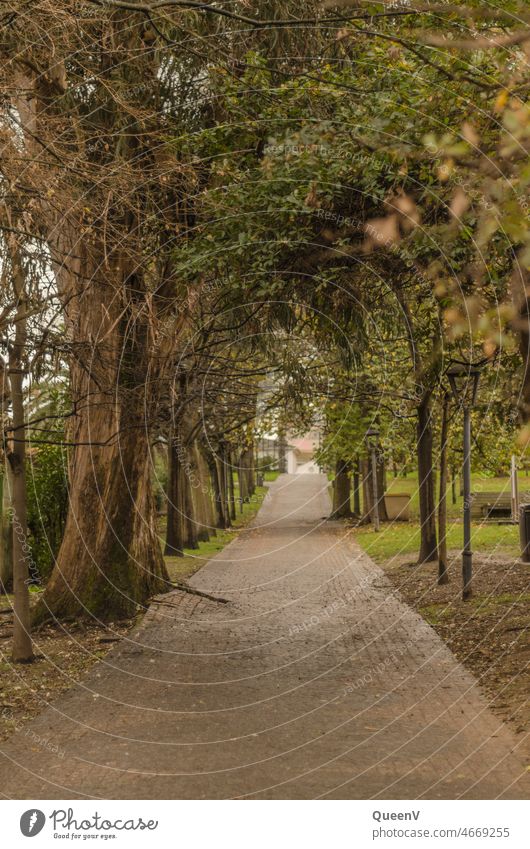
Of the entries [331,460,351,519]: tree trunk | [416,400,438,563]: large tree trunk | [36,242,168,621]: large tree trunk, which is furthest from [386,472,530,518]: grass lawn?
[36,242,168,621]: large tree trunk

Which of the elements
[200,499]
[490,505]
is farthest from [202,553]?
[490,505]

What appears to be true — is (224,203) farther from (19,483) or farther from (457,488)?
(457,488)

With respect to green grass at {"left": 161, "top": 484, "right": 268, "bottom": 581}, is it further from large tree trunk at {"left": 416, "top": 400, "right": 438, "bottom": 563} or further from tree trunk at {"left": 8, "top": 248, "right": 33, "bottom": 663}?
tree trunk at {"left": 8, "top": 248, "right": 33, "bottom": 663}

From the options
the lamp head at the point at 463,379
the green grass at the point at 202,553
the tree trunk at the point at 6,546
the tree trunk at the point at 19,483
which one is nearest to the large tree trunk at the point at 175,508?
the green grass at the point at 202,553

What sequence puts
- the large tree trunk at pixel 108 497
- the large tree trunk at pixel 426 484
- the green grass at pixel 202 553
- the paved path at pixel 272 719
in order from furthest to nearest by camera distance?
the green grass at pixel 202 553, the large tree trunk at pixel 426 484, the large tree trunk at pixel 108 497, the paved path at pixel 272 719

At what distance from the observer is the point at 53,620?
14.9 metres

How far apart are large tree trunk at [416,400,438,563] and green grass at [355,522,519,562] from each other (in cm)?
258

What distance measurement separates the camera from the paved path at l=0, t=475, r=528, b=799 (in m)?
7.06

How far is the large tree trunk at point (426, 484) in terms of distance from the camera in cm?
2211

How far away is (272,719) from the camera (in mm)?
9234

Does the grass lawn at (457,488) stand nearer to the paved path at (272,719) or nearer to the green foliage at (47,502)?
the green foliage at (47,502)

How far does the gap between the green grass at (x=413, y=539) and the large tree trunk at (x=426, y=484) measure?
258 cm

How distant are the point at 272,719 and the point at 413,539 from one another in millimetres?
22878

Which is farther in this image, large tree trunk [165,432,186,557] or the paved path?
large tree trunk [165,432,186,557]
